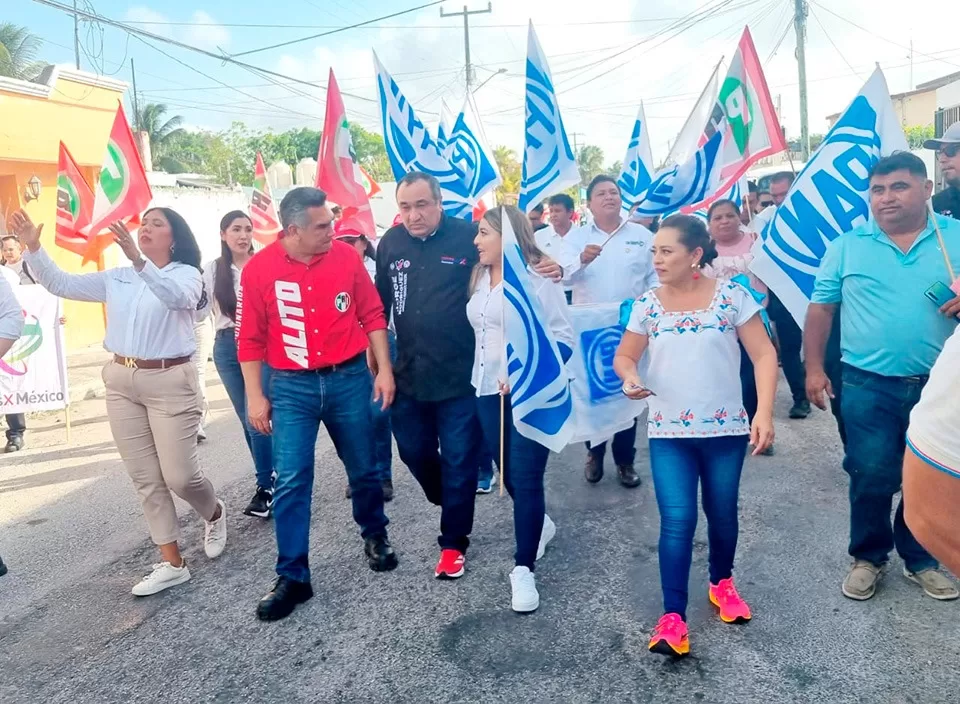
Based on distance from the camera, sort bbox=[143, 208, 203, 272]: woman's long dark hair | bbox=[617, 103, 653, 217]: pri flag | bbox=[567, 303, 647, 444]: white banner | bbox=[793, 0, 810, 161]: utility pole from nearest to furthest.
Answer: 1. bbox=[143, 208, 203, 272]: woman's long dark hair
2. bbox=[567, 303, 647, 444]: white banner
3. bbox=[617, 103, 653, 217]: pri flag
4. bbox=[793, 0, 810, 161]: utility pole

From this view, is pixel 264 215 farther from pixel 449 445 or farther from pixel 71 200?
pixel 449 445

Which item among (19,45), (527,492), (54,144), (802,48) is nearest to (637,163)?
(527,492)

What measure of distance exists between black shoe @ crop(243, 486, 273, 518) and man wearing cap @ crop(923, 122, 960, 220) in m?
4.38

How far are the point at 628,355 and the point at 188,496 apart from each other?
2.44 m

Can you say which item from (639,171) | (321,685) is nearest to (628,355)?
(321,685)

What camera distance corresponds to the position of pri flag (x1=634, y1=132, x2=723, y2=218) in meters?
5.10

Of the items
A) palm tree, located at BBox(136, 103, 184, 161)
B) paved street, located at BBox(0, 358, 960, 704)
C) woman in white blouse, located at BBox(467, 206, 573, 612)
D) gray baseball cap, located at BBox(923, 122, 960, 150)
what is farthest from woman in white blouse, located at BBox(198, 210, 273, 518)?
palm tree, located at BBox(136, 103, 184, 161)

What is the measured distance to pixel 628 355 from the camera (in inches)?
135

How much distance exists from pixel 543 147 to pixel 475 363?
4.43ft

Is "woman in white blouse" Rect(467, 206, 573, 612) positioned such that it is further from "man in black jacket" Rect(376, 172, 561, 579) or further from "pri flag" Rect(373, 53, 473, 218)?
"pri flag" Rect(373, 53, 473, 218)

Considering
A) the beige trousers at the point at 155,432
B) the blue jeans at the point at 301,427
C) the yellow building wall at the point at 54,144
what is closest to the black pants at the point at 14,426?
the beige trousers at the point at 155,432

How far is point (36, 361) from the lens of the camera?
7508 mm

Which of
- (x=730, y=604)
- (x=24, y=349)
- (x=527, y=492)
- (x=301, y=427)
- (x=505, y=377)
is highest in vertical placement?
(x=505, y=377)

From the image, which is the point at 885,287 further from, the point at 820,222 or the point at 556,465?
the point at 556,465
